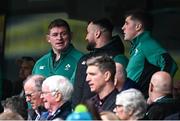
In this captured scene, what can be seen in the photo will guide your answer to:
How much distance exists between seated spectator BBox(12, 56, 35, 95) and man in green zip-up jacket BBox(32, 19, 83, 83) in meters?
1.03

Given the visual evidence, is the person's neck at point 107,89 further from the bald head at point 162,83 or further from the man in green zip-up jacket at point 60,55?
the man in green zip-up jacket at point 60,55

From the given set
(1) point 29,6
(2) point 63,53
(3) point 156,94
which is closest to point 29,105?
(2) point 63,53

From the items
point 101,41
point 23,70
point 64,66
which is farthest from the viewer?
point 23,70

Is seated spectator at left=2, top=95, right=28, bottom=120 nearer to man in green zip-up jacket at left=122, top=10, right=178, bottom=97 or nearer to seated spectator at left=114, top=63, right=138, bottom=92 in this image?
seated spectator at left=114, top=63, right=138, bottom=92

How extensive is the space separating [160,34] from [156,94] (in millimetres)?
2479

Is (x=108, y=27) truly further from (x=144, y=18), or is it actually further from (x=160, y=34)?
(x=160, y=34)

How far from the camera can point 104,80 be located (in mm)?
7016

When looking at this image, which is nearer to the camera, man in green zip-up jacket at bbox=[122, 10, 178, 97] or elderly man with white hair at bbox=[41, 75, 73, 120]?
elderly man with white hair at bbox=[41, 75, 73, 120]

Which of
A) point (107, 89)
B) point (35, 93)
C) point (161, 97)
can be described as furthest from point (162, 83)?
point (35, 93)

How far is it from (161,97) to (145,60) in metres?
0.89

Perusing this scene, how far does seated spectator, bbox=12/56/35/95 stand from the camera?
9.76 m

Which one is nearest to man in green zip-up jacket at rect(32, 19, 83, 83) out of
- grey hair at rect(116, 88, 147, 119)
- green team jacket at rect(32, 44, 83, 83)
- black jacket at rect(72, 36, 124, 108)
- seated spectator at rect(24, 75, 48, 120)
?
green team jacket at rect(32, 44, 83, 83)

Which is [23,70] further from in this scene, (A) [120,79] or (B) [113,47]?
(A) [120,79]

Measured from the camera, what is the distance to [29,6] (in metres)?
10.4
